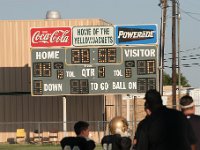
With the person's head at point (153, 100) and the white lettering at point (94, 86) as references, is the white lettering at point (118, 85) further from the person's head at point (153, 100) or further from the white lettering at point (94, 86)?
the person's head at point (153, 100)

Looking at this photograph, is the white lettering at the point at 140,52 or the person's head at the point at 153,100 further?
the white lettering at the point at 140,52

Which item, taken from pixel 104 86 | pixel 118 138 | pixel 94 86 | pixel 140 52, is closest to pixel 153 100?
pixel 118 138

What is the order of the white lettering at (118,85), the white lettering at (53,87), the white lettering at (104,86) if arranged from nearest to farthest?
the white lettering at (118,85), the white lettering at (104,86), the white lettering at (53,87)

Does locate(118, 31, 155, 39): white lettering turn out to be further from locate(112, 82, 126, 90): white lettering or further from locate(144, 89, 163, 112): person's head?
locate(144, 89, 163, 112): person's head

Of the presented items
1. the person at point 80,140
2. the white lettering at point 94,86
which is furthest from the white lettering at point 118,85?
the person at point 80,140

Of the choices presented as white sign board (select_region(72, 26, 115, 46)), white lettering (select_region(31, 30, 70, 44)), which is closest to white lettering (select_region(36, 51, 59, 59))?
white lettering (select_region(31, 30, 70, 44))

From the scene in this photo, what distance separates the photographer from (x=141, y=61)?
37875mm

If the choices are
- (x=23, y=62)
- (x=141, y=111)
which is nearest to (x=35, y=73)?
(x=23, y=62)

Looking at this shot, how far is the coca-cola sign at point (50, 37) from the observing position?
39812mm

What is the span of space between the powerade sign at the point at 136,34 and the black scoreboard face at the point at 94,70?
73 cm

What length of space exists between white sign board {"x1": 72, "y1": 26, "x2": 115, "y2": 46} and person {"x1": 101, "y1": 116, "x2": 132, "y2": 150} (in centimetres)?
2555

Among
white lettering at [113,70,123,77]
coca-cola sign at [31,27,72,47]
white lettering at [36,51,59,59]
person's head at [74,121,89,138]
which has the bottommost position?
person's head at [74,121,89,138]

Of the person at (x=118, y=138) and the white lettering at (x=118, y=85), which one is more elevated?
the white lettering at (x=118, y=85)

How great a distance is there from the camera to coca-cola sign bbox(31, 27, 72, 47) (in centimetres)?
3981
